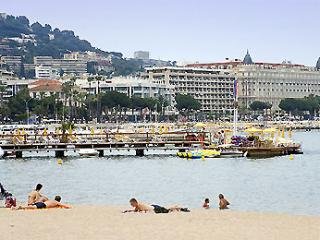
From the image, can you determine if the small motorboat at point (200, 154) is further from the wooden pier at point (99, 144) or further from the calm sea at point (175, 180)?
the wooden pier at point (99, 144)

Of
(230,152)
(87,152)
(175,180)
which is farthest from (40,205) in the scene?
(87,152)

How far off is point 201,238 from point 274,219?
5.31m

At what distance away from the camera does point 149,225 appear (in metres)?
24.9

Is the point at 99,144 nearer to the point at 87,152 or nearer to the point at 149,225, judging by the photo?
the point at 87,152

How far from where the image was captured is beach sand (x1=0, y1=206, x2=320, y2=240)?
2278cm

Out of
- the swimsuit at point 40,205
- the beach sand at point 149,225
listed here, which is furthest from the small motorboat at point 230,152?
the swimsuit at point 40,205

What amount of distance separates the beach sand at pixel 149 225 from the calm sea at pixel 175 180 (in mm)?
9391

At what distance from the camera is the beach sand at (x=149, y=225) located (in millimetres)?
22781

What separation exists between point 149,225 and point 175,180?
29.0 metres

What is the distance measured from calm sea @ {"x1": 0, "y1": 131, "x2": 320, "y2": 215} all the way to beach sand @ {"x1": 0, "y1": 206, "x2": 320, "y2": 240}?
9.39 meters

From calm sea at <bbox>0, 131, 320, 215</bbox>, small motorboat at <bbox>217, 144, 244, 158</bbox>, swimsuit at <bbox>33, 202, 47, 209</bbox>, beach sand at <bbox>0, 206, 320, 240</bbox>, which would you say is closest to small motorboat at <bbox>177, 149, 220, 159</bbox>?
small motorboat at <bbox>217, 144, 244, 158</bbox>

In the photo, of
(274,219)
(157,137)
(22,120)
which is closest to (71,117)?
(22,120)

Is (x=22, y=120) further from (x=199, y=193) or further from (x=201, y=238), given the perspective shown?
(x=201, y=238)

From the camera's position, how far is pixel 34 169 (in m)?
64.7
